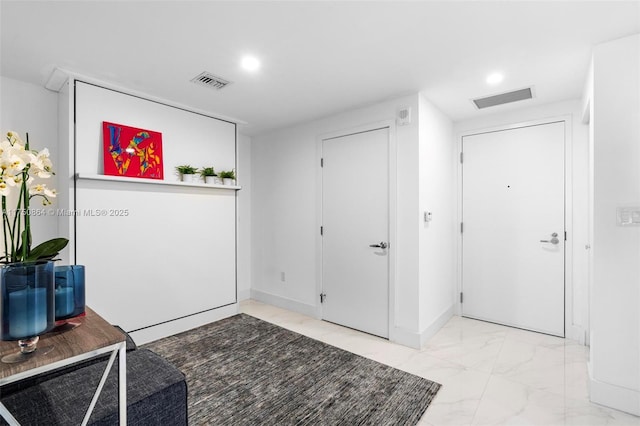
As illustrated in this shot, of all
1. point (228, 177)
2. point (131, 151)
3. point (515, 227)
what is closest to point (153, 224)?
point (131, 151)

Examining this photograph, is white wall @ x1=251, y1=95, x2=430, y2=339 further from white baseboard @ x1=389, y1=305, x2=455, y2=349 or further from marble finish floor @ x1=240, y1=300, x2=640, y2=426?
marble finish floor @ x1=240, y1=300, x2=640, y2=426

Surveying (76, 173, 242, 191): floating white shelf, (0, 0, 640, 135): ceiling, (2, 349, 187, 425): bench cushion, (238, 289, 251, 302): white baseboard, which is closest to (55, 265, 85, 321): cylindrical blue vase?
(2, 349, 187, 425): bench cushion

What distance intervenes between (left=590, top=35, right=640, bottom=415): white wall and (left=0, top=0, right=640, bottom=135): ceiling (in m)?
0.25

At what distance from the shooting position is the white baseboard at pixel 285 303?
12.6ft

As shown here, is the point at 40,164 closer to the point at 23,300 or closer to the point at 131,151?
the point at 23,300

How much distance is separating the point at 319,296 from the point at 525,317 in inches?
89.5

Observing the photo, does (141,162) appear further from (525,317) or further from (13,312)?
(525,317)

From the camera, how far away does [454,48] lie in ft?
7.16

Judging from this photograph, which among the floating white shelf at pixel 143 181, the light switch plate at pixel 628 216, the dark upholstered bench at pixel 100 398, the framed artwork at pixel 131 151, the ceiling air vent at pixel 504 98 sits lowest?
the dark upholstered bench at pixel 100 398

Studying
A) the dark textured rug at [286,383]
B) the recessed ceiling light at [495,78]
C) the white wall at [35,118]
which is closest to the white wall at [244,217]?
the dark textured rug at [286,383]

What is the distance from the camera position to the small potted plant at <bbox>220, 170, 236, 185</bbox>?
366cm

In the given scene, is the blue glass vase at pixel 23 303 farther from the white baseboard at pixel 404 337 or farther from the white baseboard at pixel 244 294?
the white baseboard at pixel 244 294

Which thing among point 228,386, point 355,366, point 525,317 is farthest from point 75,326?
point 525,317

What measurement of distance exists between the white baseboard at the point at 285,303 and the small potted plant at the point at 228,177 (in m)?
1.66
